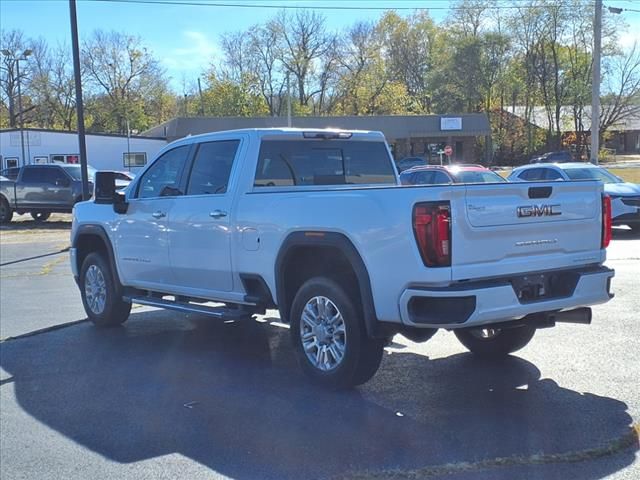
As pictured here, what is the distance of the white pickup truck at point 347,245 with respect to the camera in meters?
4.71

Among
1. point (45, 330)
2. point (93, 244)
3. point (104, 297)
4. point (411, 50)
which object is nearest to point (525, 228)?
point (104, 297)

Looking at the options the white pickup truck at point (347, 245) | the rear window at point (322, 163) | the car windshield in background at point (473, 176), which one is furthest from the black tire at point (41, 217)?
the rear window at point (322, 163)

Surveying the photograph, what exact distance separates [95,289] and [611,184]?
12795mm

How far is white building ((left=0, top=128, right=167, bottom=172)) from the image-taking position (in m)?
42.5

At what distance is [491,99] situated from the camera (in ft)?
240

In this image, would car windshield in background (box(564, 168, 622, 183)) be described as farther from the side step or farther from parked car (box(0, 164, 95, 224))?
parked car (box(0, 164, 95, 224))

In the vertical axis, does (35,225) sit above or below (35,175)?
below

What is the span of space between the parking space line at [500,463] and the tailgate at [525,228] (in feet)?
3.91

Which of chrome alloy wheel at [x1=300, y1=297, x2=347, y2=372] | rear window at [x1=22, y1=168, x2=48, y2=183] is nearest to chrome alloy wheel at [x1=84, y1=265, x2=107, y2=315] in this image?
chrome alloy wheel at [x1=300, y1=297, x2=347, y2=372]

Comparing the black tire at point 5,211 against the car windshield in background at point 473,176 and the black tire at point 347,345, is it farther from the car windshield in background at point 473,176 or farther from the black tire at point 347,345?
the black tire at point 347,345

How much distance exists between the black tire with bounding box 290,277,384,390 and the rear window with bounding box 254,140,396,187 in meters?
1.40

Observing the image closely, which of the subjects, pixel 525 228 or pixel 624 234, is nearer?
pixel 525 228

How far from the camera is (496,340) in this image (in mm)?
6320

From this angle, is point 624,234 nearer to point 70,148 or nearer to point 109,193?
point 109,193
